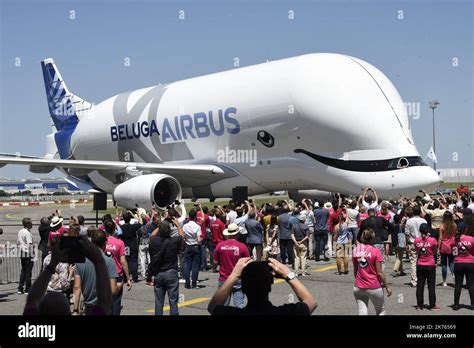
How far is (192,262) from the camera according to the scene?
12.9 metres

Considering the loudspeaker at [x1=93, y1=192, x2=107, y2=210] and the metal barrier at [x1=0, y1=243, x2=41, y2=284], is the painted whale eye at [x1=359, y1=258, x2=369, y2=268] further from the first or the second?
the loudspeaker at [x1=93, y1=192, x2=107, y2=210]

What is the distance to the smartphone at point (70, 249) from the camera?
3566 millimetres

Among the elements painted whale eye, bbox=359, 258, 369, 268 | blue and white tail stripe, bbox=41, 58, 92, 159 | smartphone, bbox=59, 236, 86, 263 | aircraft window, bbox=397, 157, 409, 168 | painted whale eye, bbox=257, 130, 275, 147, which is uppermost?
blue and white tail stripe, bbox=41, 58, 92, 159

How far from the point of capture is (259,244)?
45.8ft

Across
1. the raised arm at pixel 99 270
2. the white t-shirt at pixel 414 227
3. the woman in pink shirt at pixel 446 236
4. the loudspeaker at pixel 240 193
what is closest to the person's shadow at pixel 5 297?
the white t-shirt at pixel 414 227

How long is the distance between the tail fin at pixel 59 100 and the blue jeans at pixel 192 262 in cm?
2903

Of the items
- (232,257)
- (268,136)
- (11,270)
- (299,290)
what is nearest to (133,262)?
(11,270)

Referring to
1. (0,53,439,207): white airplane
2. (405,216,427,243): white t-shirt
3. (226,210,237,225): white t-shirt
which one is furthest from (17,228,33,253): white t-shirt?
(0,53,439,207): white airplane

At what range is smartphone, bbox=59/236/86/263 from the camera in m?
3.57

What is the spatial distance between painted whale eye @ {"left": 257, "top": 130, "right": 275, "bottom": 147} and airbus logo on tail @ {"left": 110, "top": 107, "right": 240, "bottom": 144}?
1.35 metres

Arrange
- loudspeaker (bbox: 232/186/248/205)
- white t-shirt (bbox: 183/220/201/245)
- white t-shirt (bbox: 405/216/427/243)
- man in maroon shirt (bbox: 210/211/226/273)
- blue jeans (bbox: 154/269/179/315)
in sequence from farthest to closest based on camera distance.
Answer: loudspeaker (bbox: 232/186/248/205) < man in maroon shirt (bbox: 210/211/226/273) < white t-shirt (bbox: 183/220/201/245) < white t-shirt (bbox: 405/216/427/243) < blue jeans (bbox: 154/269/179/315)

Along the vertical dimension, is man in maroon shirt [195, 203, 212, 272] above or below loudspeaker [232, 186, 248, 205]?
below

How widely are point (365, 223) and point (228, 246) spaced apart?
189 inches

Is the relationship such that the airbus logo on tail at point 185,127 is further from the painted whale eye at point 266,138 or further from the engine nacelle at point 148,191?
the engine nacelle at point 148,191
